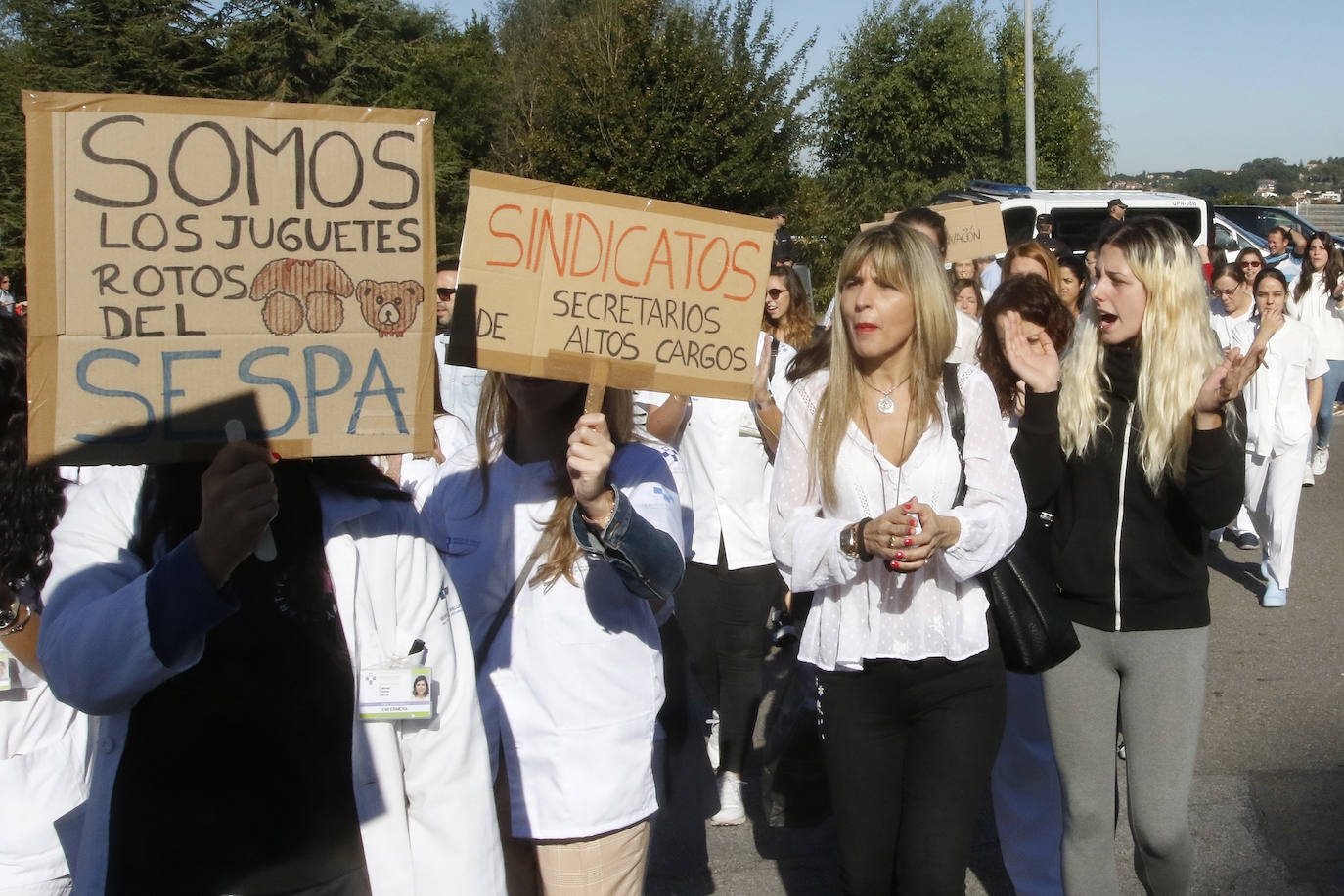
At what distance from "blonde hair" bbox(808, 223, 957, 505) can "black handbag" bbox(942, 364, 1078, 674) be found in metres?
0.06

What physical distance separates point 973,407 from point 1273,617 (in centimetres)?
489

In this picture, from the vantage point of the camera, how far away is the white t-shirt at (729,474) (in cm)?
461

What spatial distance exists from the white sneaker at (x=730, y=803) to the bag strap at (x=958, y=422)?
204 centimetres

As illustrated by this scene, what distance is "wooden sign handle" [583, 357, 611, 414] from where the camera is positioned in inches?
98.7

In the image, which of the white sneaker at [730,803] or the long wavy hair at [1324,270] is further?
the long wavy hair at [1324,270]

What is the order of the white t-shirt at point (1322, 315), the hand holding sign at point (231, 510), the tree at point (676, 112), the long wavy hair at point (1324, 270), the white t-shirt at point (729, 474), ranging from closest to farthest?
1. the hand holding sign at point (231, 510)
2. the white t-shirt at point (729, 474)
3. the long wavy hair at point (1324, 270)
4. the white t-shirt at point (1322, 315)
5. the tree at point (676, 112)

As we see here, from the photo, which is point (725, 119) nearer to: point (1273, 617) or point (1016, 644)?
point (1273, 617)

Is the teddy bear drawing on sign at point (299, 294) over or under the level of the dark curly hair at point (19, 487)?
over

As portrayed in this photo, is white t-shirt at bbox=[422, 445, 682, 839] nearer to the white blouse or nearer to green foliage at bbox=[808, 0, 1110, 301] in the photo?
the white blouse

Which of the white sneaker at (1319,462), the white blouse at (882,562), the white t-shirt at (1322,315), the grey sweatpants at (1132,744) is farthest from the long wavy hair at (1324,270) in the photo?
the white blouse at (882,562)

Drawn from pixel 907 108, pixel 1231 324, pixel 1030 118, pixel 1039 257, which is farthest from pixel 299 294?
pixel 907 108

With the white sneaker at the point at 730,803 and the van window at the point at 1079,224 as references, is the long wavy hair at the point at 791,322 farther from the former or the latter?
the van window at the point at 1079,224

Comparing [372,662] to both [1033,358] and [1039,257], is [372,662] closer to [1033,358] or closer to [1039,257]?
[1033,358]

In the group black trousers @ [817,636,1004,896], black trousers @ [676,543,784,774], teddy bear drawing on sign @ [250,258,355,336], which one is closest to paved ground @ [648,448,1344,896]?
black trousers @ [676,543,784,774]
